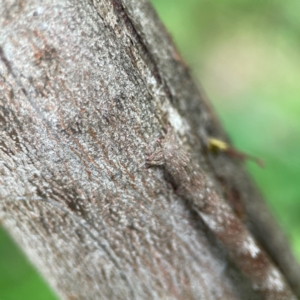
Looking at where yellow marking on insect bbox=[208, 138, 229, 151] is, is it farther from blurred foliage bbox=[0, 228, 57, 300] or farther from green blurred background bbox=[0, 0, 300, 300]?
blurred foliage bbox=[0, 228, 57, 300]

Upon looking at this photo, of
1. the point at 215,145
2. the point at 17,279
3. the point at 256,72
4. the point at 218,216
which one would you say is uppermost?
the point at 215,145

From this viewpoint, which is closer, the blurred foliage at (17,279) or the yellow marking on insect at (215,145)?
→ the yellow marking on insect at (215,145)

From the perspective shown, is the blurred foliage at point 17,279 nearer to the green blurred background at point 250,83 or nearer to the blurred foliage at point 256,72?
the green blurred background at point 250,83

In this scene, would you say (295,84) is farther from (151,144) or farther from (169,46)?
(151,144)

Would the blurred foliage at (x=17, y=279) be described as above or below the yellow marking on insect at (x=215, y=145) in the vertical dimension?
below

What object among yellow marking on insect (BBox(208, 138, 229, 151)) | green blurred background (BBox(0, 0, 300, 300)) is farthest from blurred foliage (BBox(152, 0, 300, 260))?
yellow marking on insect (BBox(208, 138, 229, 151))

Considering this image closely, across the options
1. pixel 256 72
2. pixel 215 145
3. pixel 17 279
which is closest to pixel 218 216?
pixel 215 145

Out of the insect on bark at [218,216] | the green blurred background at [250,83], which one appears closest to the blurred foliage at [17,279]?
the green blurred background at [250,83]

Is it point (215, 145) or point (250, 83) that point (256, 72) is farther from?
point (215, 145)
